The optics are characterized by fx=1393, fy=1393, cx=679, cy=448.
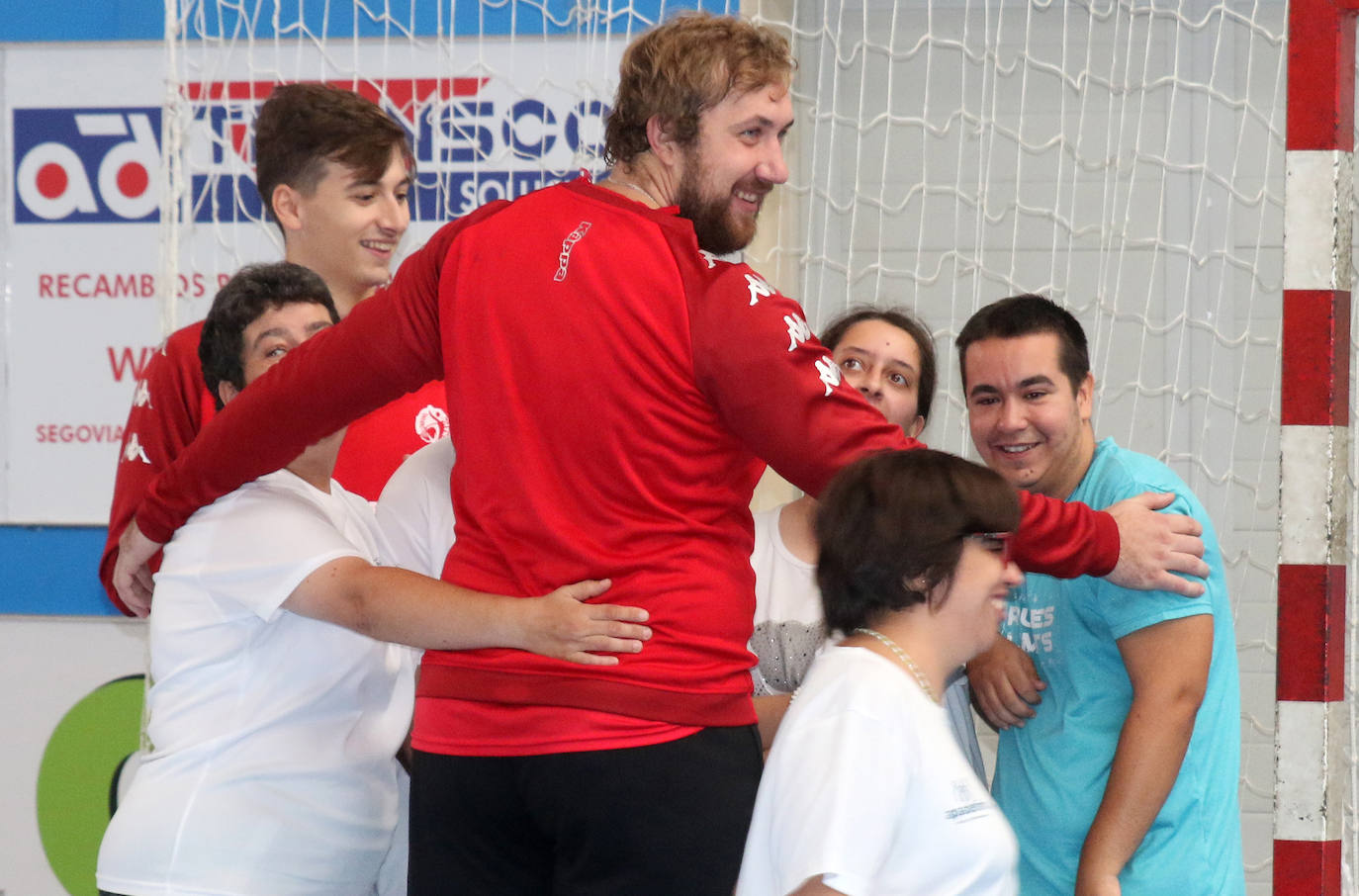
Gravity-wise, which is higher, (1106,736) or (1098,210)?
(1098,210)

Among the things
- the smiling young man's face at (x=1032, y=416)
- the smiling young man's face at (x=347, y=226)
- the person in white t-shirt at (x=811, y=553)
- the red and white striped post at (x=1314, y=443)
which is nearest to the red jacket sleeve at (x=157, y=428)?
the smiling young man's face at (x=347, y=226)

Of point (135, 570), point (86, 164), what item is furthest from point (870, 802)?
point (86, 164)

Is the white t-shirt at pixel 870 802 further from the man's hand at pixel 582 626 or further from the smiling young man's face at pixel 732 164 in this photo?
the smiling young man's face at pixel 732 164

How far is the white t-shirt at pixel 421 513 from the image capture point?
6.20ft

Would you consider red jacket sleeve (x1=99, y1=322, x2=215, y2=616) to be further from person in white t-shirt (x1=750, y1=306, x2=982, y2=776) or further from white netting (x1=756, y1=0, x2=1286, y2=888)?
white netting (x1=756, y1=0, x2=1286, y2=888)

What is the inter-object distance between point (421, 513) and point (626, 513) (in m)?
0.49

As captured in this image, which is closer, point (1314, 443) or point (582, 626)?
point (582, 626)

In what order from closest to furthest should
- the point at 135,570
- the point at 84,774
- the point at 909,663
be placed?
the point at 909,663
the point at 135,570
the point at 84,774

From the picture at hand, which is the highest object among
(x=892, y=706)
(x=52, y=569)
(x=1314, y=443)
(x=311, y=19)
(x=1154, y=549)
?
(x=311, y=19)

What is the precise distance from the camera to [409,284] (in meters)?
1.67

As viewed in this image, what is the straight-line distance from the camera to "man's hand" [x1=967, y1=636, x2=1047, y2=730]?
187cm

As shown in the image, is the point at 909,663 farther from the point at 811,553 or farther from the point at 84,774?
the point at 84,774

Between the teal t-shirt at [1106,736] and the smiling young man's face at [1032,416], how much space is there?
0.13 ft

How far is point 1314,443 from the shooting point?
203 cm
